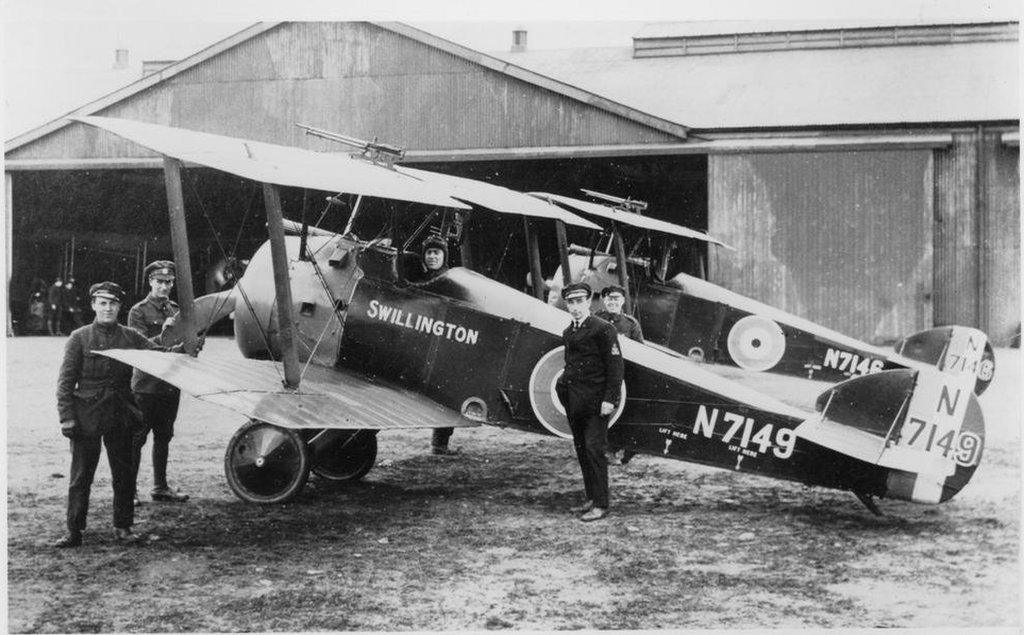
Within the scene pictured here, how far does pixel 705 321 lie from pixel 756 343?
Result: 0.61 metres

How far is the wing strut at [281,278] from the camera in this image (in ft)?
18.5

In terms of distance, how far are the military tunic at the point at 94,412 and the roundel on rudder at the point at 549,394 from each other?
2.55 m

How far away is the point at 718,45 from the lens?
19.7m

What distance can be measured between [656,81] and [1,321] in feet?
47.8

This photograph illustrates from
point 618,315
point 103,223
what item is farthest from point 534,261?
point 103,223

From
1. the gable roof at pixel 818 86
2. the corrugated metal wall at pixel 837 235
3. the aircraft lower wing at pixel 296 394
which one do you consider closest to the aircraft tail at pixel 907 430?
the aircraft lower wing at pixel 296 394

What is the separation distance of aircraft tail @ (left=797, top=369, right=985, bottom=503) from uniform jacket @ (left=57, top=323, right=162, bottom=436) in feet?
13.3

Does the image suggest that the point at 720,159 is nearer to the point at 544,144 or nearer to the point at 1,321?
the point at 544,144

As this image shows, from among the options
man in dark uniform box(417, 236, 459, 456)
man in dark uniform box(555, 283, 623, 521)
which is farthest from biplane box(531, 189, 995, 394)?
man in dark uniform box(555, 283, 623, 521)

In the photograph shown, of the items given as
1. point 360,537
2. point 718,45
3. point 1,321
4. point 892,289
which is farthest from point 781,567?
point 718,45

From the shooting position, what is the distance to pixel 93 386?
5461 millimetres

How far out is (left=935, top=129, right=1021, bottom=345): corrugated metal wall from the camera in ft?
46.1

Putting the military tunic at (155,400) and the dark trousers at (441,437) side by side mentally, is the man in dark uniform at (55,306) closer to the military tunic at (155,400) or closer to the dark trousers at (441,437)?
the dark trousers at (441,437)

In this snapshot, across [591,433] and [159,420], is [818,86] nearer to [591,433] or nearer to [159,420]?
[591,433]
